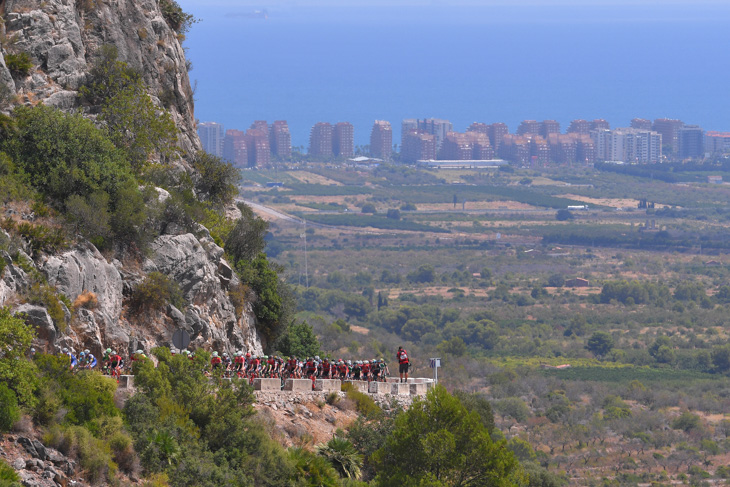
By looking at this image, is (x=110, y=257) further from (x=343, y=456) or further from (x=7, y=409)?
(x=7, y=409)

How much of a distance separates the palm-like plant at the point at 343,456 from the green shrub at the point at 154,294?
713 centimetres

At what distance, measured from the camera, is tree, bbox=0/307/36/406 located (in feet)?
97.8

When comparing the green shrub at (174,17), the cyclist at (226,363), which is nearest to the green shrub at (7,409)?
the cyclist at (226,363)

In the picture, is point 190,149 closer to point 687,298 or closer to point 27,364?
point 27,364

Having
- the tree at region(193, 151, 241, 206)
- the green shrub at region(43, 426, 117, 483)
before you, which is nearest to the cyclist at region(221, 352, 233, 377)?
the green shrub at region(43, 426, 117, 483)

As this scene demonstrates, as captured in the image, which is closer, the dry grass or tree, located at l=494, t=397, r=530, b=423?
the dry grass

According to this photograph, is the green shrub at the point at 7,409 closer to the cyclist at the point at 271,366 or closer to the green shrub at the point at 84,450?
the green shrub at the point at 84,450

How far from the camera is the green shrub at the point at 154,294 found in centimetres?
3934

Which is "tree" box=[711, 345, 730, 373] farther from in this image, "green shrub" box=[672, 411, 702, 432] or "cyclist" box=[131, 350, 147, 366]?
"cyclist" box=[131, 350, 147, 366]

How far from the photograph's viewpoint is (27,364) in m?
30.4

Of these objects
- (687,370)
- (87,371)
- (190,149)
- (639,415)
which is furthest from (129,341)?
(687,370)

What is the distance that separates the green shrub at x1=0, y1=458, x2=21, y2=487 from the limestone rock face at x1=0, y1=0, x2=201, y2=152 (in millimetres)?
17036

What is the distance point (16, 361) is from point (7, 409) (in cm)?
165

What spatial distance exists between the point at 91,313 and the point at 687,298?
174 m
